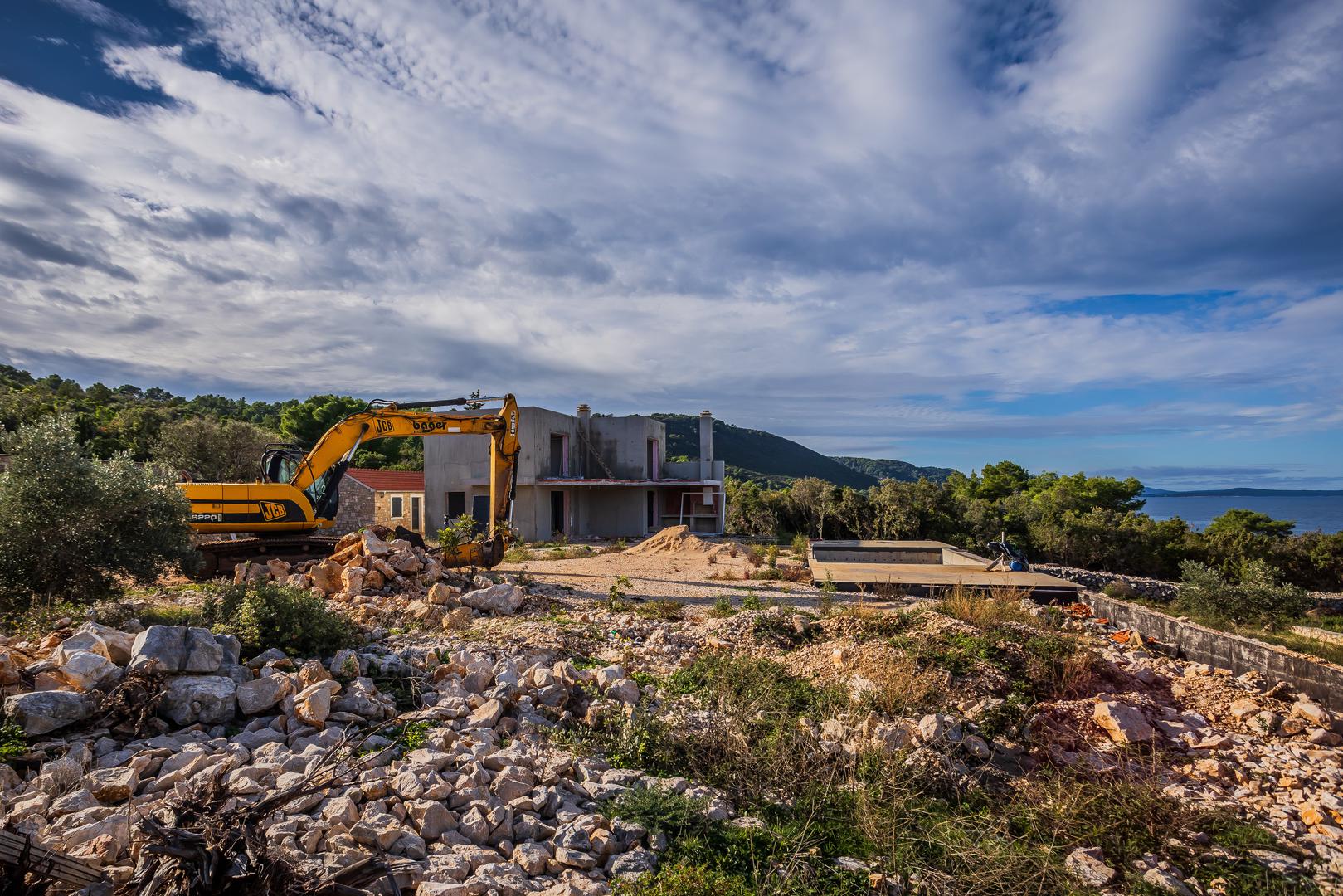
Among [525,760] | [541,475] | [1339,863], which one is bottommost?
[1339,863]

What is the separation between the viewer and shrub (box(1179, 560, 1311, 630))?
11.8 m

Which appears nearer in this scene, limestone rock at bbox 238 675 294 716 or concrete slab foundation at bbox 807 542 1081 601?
limestone rock at bbox 238 675 294 716

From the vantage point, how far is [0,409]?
81.5 ft

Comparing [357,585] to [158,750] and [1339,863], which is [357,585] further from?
[1339,863]

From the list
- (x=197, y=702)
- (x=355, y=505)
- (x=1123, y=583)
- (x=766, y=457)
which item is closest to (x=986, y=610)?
(x=197, y=702)

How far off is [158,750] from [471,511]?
2030 centimetres

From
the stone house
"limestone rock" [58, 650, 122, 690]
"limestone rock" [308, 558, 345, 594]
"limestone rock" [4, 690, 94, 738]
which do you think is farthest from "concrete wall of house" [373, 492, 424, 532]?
"limestone rock" [4, 690, 94, 738]

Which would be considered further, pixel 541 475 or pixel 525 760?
pixel 541 475

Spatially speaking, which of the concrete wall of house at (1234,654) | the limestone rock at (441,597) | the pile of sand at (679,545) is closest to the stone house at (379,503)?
the pile of sand at (679,545)

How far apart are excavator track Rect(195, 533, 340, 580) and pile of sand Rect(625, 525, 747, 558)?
9101mm

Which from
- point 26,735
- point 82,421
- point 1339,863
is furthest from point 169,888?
point 82,421

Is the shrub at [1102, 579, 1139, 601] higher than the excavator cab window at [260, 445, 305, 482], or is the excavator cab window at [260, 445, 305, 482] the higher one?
the excavator cab window at [260, 445, 305, 482]

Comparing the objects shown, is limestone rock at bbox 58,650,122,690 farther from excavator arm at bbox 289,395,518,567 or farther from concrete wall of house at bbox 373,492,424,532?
concrete wall of house at bbox 373,492,424,532

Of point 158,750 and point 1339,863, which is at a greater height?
point 158,750
